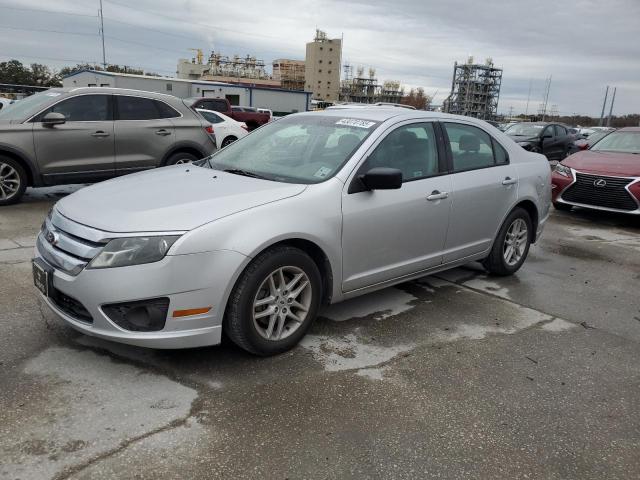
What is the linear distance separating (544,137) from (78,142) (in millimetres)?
14230

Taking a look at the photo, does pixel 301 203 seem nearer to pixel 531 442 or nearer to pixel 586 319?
pixel 531 442

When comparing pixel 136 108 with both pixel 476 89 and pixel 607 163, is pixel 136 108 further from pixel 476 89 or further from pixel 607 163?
pixel 476 89

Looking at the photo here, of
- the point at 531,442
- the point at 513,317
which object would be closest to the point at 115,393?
the point at 531,442

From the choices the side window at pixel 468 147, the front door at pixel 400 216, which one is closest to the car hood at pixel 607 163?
the side window at pixel 468 147

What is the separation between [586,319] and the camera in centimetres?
450

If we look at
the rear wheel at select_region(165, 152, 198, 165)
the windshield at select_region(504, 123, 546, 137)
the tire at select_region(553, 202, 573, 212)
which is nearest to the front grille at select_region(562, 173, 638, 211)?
the tire at select_region(553, 202, 573, 212)

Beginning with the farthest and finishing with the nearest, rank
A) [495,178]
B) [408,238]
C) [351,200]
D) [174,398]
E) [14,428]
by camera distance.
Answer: [495,178], [408,238], [351,200], [174,398], [14,428]

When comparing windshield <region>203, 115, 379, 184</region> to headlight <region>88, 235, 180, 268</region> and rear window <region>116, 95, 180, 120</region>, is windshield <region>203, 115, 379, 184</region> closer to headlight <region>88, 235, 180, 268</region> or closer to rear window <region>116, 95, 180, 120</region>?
headlight <region>88, 235, 180, 268</region>

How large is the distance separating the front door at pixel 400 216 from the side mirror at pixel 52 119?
5481 millimetres

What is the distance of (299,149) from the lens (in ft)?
13.6

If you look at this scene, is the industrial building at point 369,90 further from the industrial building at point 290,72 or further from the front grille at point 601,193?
the front grille at point 601,193

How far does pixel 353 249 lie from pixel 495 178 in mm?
1931

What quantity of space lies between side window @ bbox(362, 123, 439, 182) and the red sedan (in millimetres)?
5389

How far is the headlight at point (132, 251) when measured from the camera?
9.51 feet
